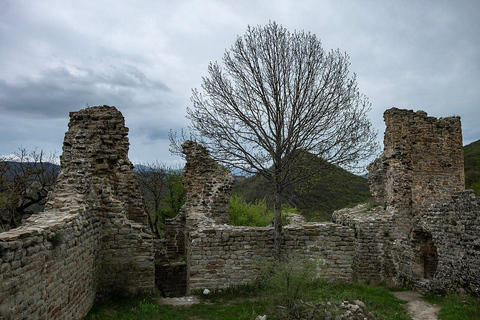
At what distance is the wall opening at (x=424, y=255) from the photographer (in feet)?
38.3

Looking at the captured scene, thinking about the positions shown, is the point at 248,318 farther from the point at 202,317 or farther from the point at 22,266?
the point at 22,266

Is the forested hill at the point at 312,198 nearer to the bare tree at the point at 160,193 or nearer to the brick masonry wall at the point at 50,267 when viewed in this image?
the bare tree at the point at 160,193

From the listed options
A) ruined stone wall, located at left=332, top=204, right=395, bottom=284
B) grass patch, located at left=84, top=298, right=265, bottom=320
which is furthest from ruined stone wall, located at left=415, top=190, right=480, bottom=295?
grass patch, located at left=84, top=298, right=265, bottom=320

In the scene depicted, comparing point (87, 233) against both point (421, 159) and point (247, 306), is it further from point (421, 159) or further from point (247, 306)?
point (421, 159)

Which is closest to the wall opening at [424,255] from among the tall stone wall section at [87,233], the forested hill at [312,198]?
the tall stone wall section at [87,233]

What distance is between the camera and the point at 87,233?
6.91 meters

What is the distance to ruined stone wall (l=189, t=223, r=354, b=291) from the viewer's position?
9.16 m

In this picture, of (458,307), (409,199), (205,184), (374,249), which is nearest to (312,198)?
(409,199)

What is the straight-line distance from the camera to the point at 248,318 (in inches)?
281

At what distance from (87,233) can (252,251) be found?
176 inches

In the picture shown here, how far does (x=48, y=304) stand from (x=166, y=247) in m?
9.73

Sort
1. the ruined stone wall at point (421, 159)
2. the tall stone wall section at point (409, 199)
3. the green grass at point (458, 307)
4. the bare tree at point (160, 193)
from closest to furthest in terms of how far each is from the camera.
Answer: the green grass at point (458, 307) → the tall stone wall section at point (409, 199) → the ruined stone wall at point (421, 159) → the bare tree at point (160, 193)

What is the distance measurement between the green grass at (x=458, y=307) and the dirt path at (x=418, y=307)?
0.70ft

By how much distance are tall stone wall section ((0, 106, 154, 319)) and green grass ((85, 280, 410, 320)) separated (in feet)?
1.88
